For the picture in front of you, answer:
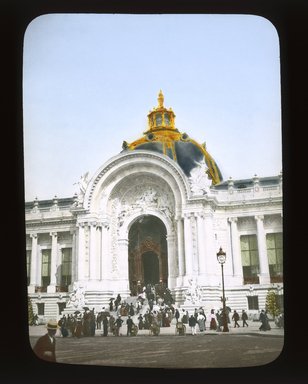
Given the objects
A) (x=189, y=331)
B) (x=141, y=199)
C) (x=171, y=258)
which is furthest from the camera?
(x=141, y=199)

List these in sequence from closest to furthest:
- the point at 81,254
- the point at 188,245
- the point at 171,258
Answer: the point at 81,254
the point at 188,245
the point at 171,258

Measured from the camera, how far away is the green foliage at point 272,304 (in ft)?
26.8

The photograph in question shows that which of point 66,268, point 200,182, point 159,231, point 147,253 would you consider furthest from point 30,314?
point 200,182

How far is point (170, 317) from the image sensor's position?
28.3ft

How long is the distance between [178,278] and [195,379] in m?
2.05

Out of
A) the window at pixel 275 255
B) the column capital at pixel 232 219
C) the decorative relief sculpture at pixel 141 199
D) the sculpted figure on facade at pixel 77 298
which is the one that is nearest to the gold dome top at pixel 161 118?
the decorative relief sculpture at pixel 141 199

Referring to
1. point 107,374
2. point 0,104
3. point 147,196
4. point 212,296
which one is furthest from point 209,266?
point 0,104

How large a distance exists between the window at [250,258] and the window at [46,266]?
3.59 m

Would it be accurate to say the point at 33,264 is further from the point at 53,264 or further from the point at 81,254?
the point at 81,254

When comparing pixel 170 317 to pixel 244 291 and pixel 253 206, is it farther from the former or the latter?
pixel 253 206

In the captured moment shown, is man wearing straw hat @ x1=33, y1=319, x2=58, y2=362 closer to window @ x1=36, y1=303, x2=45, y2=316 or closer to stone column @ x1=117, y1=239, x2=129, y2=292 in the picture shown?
window @ x1=36, y1=303, x2=45, y2=316

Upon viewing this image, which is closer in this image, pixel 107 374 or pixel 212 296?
pixel 107 374

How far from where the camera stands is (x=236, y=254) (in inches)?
352

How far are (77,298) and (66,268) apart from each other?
777 millimetres
